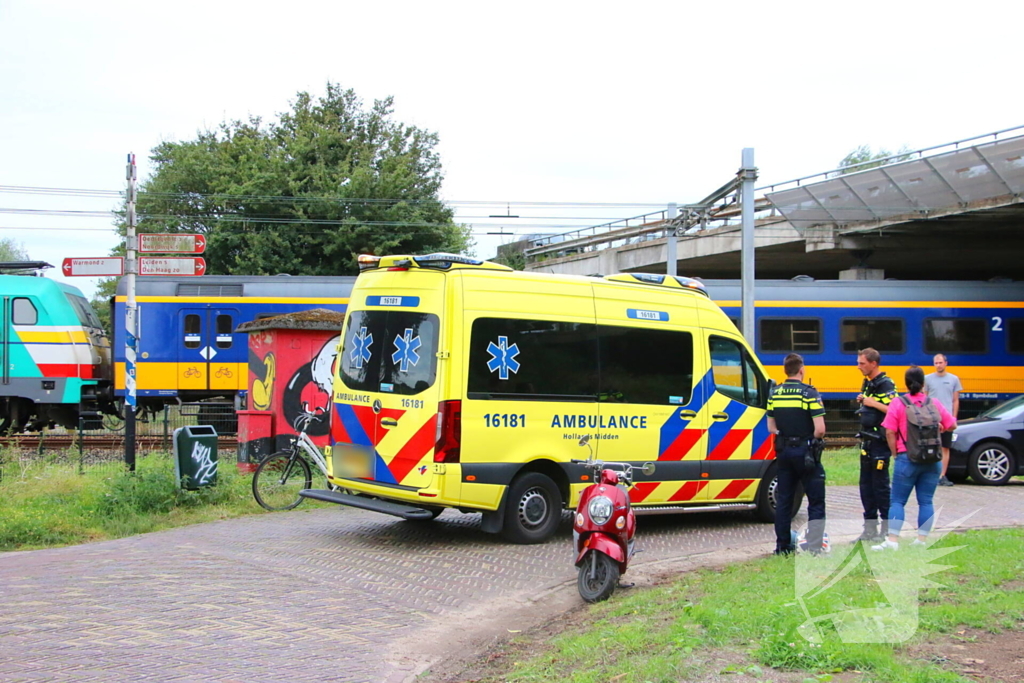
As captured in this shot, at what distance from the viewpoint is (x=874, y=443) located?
8719 millimetres

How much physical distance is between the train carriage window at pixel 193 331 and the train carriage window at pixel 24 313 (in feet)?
10.1

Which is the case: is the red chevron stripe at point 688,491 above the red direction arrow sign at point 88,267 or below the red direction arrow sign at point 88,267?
below

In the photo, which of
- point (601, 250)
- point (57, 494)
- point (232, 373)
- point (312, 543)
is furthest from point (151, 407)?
point (601, 250)

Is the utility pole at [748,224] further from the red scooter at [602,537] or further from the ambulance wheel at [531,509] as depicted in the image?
the red scooter at [602,537]

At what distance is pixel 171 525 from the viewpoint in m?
10.0

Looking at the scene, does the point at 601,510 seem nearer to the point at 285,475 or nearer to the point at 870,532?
the point at 870,532

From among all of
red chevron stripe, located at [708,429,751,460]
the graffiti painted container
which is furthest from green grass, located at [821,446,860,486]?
the graffiti painted container

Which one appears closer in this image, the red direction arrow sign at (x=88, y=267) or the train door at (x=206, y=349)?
the red direction arrow sign at (x=88, y=267)

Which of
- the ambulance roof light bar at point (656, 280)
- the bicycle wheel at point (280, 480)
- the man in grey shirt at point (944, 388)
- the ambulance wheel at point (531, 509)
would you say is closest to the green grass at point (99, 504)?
the bicycle wheel at point (280, 480)

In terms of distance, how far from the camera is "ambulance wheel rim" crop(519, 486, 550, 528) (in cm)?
898

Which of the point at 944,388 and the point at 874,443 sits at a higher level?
the point at 944,388

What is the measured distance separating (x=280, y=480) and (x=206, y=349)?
11.4 meters

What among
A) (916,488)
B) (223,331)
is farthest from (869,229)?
(916,488)

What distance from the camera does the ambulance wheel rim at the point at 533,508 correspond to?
8984 millimetres
